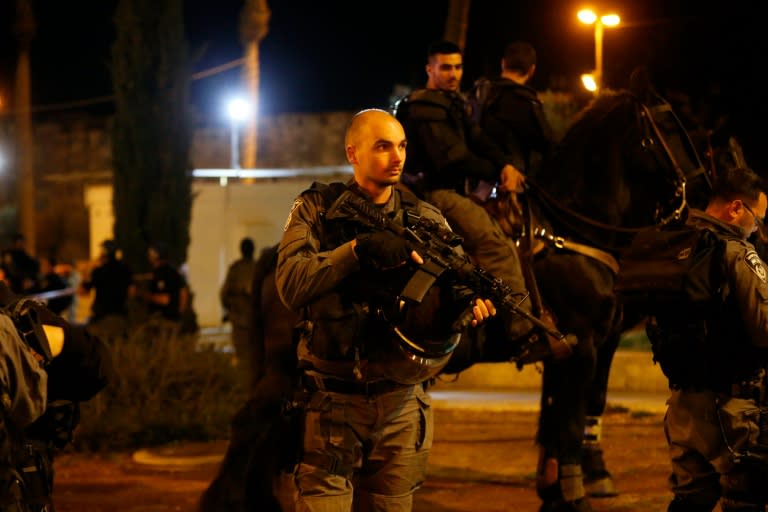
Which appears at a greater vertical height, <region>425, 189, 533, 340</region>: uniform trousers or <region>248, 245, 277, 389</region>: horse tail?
<region>425, 189, 533, 340</region>: uniform trousers

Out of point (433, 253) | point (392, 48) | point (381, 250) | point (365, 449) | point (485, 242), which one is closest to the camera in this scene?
point (381, 250)

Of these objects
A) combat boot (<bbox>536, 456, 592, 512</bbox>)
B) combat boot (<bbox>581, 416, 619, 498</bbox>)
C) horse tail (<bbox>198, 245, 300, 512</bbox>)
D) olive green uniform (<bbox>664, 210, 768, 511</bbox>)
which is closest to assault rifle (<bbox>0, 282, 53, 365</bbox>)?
horse tail (<bbox>198, 245, 300, 512</bbox>)

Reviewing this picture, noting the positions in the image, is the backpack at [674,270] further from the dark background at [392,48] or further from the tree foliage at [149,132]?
the tree foliage at [149,132]

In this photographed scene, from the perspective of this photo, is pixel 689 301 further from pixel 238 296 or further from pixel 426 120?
pixel 238 296

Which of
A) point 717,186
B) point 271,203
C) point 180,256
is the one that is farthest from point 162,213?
point 717,186

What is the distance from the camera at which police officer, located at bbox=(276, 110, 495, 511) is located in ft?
15.4

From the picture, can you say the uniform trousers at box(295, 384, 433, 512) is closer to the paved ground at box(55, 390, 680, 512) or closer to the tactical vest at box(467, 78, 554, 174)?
the paved ground at box(55, 390, 680, 512)

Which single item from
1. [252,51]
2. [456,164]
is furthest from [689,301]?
[252,51]

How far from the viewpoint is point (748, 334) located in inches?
202

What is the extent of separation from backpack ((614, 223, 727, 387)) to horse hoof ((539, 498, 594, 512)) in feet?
6.62

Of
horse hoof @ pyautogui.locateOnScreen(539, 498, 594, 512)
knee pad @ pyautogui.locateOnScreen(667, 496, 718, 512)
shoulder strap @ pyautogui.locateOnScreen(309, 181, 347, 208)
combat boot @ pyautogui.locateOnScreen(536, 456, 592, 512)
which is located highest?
shoulder strap @ pyautogui.locateOnScreen(309, 181, 347, 208)

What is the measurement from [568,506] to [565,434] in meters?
0.45

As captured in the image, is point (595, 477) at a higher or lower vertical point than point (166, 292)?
lower

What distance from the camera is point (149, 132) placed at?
2062cm
